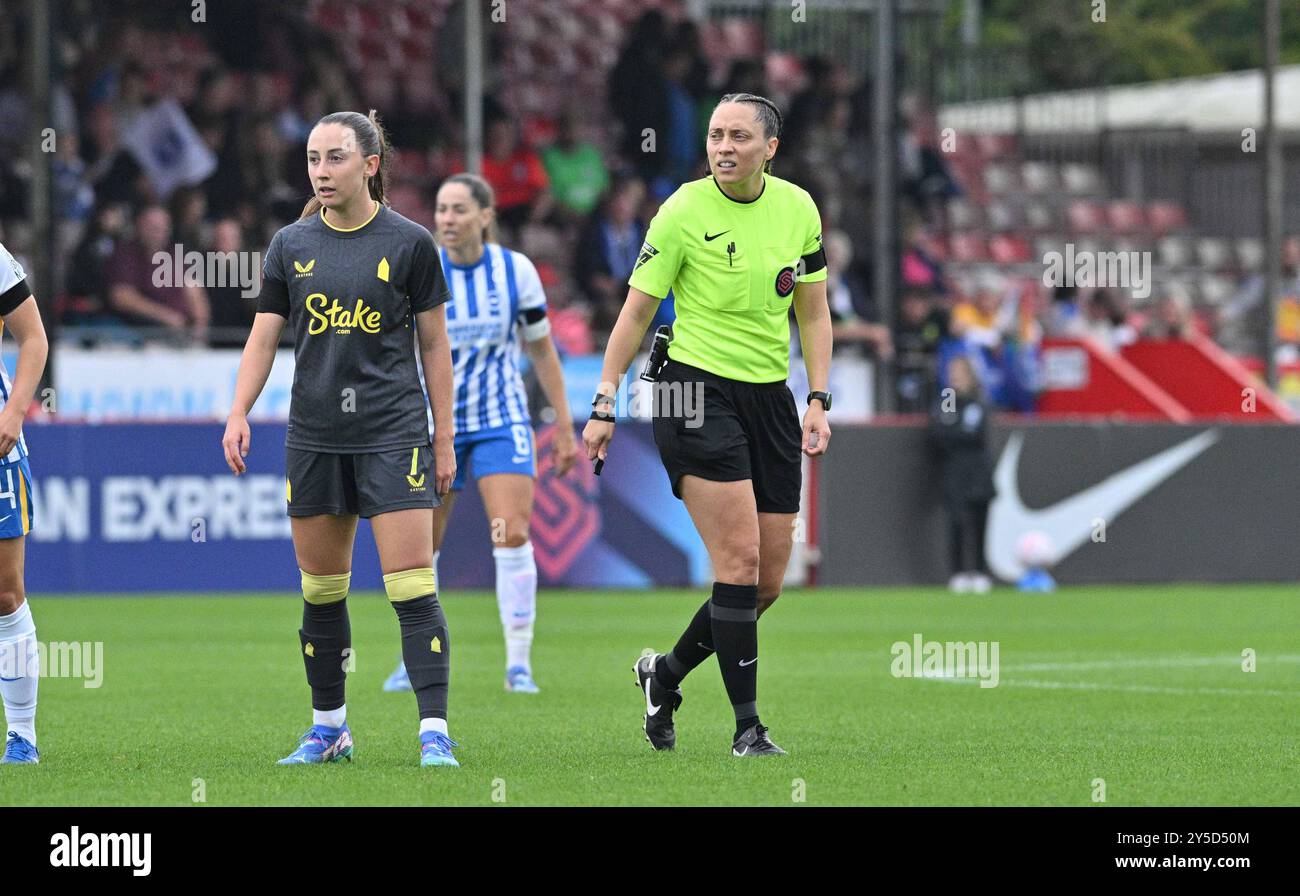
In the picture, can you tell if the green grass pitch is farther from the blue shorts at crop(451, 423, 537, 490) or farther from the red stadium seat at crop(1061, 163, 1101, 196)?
the red stadium seat at crop(1061, 163, 1101, 196)

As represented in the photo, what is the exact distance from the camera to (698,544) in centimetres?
1925

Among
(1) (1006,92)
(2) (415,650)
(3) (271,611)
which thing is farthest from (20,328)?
(1) (1006,92)

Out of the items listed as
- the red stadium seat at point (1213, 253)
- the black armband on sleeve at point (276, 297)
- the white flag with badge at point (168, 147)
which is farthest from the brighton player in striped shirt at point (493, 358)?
the red stadium seat at point (1213, 253)

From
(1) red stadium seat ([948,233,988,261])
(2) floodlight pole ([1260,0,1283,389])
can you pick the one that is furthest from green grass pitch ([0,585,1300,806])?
(1) red stadium seat ([948,233,988,261])

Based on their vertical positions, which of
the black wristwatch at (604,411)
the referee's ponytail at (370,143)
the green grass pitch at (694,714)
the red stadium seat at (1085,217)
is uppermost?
the red stadium seat at (1085,217)

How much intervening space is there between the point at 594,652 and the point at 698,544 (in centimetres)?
586

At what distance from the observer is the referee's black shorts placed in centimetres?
782

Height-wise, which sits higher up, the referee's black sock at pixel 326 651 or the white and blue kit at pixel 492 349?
the white and blue kit at pixel 492 349

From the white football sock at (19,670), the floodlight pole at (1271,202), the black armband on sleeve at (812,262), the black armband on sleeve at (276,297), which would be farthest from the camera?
the floodlight pole at (1271,202)

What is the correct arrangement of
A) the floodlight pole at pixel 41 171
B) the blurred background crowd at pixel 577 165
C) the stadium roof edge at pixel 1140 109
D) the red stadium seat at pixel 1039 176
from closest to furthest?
the floodlight pole at pixel 41 171
the blurred background crowd at pixel 577 165
the stadium roof edge at pixel 1140 109
the red stadium seat at pixel 1039 176

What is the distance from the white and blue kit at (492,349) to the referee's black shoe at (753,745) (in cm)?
303

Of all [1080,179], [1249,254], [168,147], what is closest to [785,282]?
[168,147]

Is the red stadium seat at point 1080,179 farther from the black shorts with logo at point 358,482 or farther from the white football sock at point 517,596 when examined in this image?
the black shorts with logo at point 358,482

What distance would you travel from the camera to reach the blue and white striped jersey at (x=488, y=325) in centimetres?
1061
